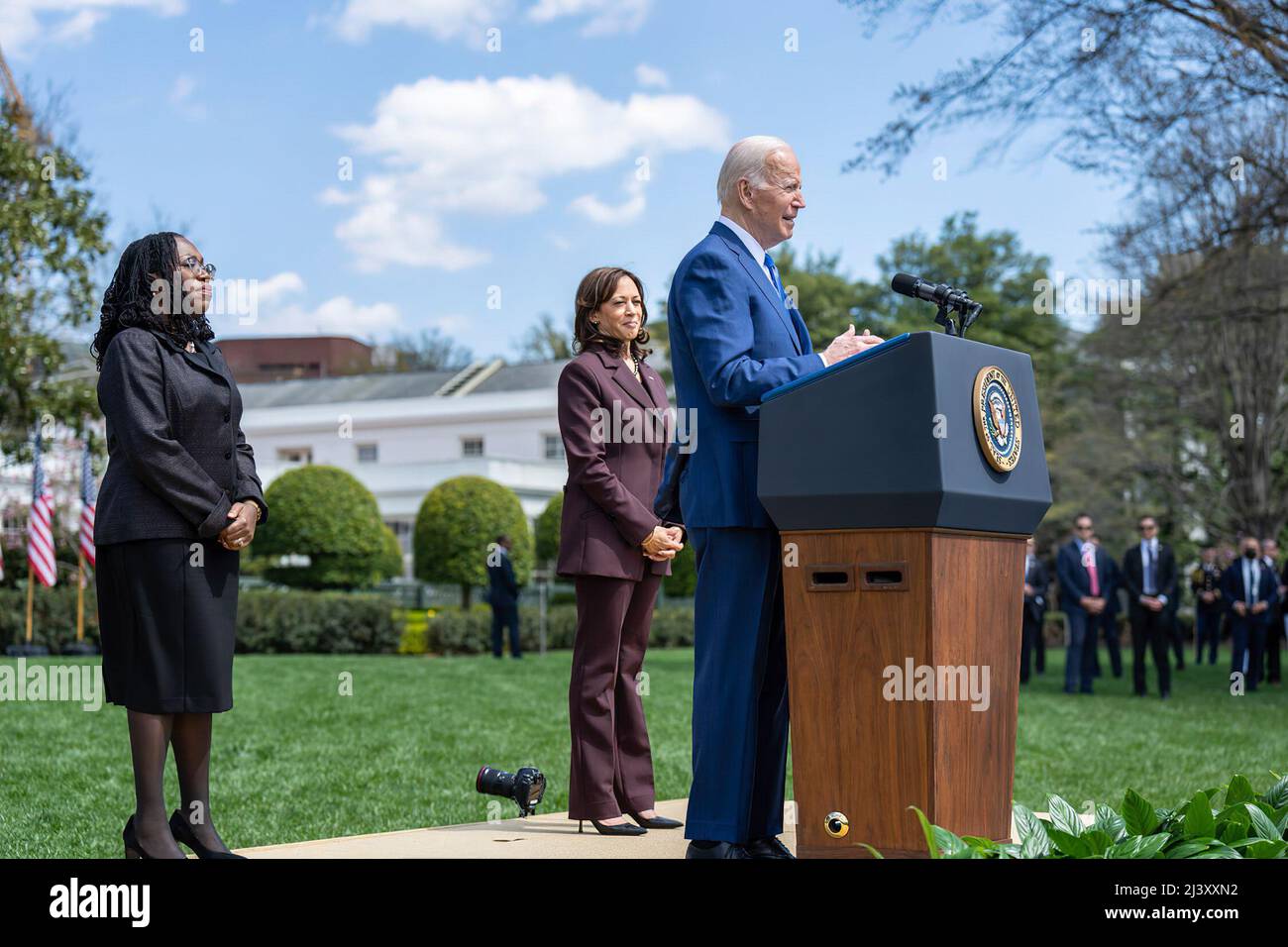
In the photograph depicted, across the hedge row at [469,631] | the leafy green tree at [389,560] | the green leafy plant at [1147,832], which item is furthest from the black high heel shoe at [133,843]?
the leafy green tree at [389,560]

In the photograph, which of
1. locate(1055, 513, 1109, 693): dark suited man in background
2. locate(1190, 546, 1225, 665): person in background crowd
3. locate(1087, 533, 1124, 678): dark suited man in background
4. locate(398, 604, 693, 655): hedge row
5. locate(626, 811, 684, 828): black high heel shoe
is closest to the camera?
locate(626, 811, 684, 828): black high heel shoe

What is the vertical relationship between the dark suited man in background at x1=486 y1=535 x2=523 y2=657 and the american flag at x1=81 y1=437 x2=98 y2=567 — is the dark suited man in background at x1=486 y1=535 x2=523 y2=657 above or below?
below

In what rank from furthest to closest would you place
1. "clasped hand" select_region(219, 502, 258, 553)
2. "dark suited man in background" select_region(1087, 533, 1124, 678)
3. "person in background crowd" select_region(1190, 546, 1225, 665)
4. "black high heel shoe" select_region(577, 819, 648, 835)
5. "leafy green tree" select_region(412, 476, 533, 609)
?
"leafy green tree" select_region(412, 476, 533, 609)
"person in background crowd" select_region(1190, 546, 1225, 665)
"dark suited man in background" select_region(1087, 533, 1124, 678)
"black high heel shoe" select_region(577, 819, 648, 835)
"clasped hand" select_region(219, 502, 258, 553)

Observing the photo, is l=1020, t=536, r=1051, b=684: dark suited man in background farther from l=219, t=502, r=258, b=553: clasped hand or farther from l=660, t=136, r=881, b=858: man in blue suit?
l=219, t=502, r=258, b=553: clasped hand

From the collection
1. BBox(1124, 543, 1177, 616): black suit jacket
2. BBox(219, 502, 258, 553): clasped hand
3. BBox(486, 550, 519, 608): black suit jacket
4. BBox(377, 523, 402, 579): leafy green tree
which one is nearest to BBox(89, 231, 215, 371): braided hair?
BBox(219, 502, 258, 553): clasped hand

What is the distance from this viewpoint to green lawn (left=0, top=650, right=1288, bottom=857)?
6.91 metres

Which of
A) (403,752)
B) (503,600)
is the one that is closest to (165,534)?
(403,752)

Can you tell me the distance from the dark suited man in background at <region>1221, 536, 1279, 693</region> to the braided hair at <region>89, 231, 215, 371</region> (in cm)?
1904

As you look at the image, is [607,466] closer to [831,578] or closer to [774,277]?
[774,277]

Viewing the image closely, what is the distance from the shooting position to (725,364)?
404cm
